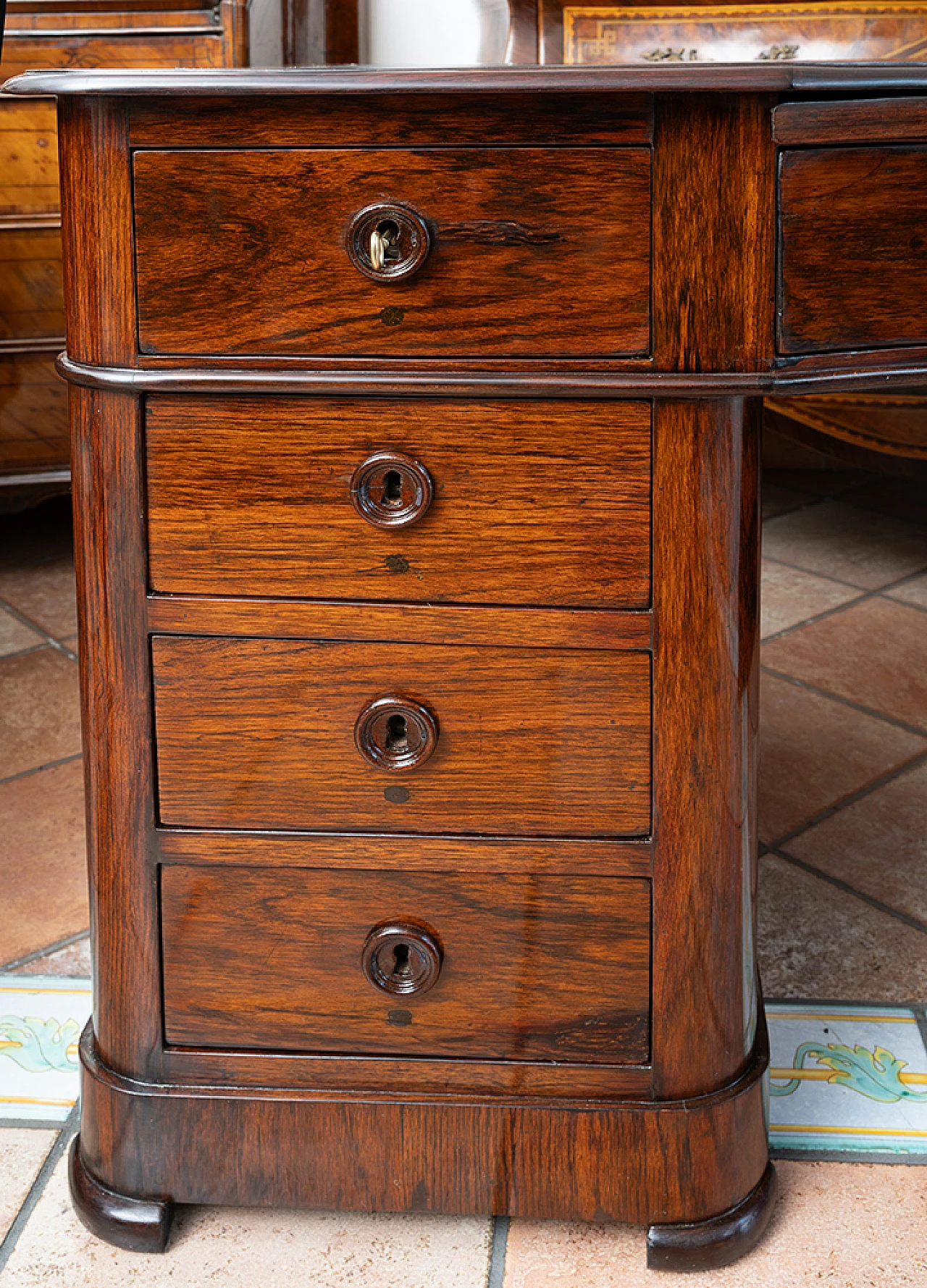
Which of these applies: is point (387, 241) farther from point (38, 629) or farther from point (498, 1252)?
point (38, 629)

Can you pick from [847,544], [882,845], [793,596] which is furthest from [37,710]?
[847,544]

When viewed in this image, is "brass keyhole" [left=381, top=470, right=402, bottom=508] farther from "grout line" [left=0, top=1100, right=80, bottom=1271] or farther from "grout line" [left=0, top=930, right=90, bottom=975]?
"grout line" [left=0, top=930, right=90, bottom=975]

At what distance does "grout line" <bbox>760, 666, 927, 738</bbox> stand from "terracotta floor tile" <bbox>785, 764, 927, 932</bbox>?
0.16 m

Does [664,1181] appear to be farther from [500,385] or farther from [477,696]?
[500,385]

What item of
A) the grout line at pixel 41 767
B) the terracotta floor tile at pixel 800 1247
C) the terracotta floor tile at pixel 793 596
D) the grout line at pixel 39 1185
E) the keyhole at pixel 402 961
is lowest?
the grout line at pixel 39 1185

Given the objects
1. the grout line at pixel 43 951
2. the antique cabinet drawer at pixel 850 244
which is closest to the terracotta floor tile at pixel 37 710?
the grout line at pixel 43 951

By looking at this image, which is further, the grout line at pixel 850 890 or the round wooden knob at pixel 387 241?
the grout line at pixel 850 890

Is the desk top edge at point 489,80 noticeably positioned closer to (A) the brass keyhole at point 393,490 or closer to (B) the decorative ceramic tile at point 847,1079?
(A) the brass keyhole at point 393,490

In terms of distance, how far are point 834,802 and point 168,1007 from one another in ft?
3.37

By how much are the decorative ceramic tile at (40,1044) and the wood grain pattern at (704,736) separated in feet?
1.88

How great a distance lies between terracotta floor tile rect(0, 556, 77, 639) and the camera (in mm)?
2395

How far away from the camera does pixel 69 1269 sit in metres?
1.05

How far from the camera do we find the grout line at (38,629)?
2.27 m

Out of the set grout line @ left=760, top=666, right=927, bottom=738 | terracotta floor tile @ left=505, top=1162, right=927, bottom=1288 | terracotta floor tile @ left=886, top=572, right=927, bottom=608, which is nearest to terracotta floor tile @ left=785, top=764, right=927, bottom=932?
grout line @ left=760, top=666, right=927, bottom=738
